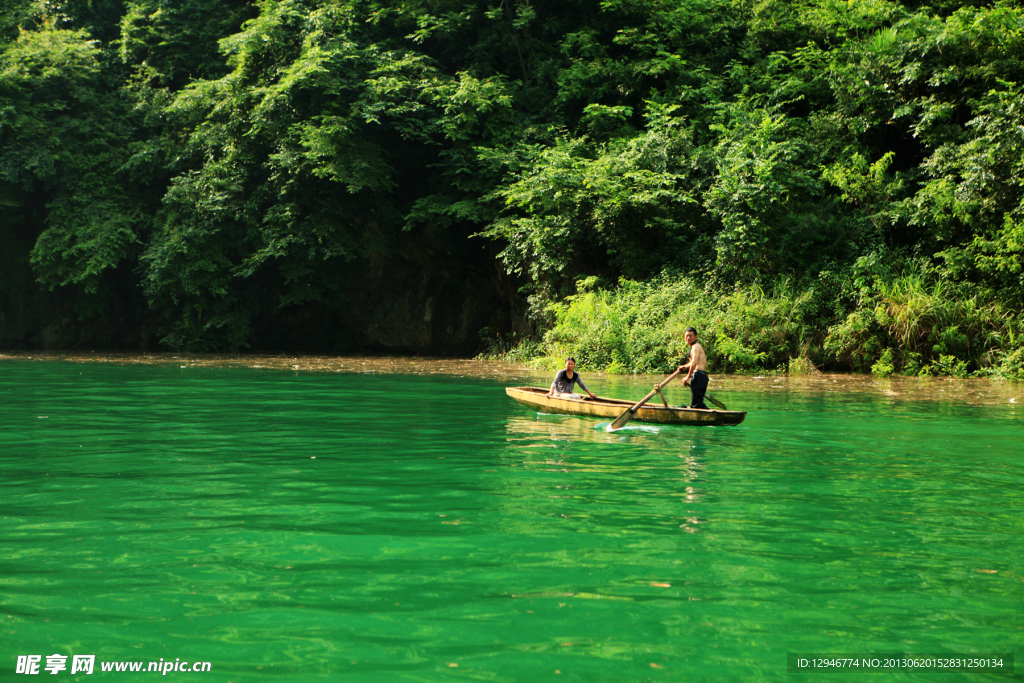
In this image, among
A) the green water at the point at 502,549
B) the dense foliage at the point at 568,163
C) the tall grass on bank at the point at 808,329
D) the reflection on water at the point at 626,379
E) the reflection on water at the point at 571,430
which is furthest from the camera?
the dense foliage at the point at 568,163

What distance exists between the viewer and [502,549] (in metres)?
5.68

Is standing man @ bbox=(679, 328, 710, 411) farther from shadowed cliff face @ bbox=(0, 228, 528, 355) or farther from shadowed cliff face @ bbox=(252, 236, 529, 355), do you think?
shadowed cliff face @ bbox=(252, 236, 529, 355)

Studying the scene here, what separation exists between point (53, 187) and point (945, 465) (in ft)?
109

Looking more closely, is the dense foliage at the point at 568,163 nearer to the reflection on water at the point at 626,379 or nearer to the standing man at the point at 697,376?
the reflection on water at the point at 626,379

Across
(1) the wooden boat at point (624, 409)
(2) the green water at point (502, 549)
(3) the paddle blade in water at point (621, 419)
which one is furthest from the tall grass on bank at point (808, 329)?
(2) the green water at point (502, 549)

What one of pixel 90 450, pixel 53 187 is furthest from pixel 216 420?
pixel 53 187

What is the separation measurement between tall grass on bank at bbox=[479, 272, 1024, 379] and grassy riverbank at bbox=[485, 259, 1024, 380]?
0.02 metres

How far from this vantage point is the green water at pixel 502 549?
13.4ft

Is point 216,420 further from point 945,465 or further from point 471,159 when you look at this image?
point 471,159

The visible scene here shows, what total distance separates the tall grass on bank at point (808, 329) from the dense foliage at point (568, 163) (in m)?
0.07

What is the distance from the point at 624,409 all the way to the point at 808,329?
1125 cm

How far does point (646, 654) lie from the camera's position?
13.1 ft

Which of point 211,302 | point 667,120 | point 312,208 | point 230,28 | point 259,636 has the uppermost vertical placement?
point 230,28

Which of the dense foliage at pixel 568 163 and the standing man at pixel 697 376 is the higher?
the dense foliage at pixel 568 163
